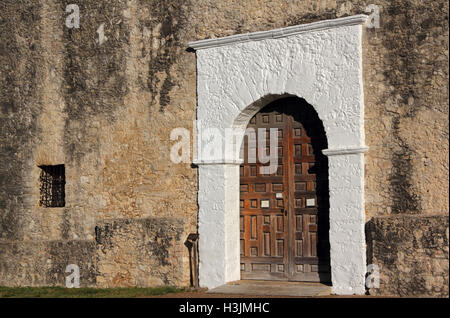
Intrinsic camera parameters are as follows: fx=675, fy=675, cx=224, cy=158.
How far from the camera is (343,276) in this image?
7875 mm

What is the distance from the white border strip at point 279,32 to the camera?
802 centimetres

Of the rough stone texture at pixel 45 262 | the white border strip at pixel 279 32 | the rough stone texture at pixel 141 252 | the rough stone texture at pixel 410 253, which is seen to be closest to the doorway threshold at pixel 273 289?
the rough stone texture at pixel 410 253

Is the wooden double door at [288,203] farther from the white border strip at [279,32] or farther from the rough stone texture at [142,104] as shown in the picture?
the white border strip at [279,32]

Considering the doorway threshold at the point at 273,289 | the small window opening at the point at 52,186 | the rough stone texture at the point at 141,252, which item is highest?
the small window opening at the point at 52,186

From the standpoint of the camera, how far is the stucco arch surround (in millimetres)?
A: 7902

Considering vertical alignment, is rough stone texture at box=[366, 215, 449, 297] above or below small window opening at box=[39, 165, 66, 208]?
below

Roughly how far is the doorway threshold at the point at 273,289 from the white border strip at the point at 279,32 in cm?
312

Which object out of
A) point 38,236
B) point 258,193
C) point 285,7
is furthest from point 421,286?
point 38,236

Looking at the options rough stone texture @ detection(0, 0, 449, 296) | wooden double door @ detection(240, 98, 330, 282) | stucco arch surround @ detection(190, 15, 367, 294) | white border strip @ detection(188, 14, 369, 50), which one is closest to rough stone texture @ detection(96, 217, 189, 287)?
rough stone texture @ detection(0, 0, 449, 296)

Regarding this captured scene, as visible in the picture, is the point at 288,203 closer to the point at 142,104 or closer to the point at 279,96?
the point at 279,96

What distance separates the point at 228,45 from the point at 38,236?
412 centimetres

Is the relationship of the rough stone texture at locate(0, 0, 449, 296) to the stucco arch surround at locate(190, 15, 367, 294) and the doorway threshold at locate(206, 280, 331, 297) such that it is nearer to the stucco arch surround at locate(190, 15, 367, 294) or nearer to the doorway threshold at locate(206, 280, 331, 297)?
the stucco arch surround at locate(190, 15, 367, 294)

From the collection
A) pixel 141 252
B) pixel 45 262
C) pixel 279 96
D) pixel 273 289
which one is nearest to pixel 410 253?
pixel 273 289

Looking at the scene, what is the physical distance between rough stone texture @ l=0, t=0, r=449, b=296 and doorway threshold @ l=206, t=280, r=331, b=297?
2.63ft
